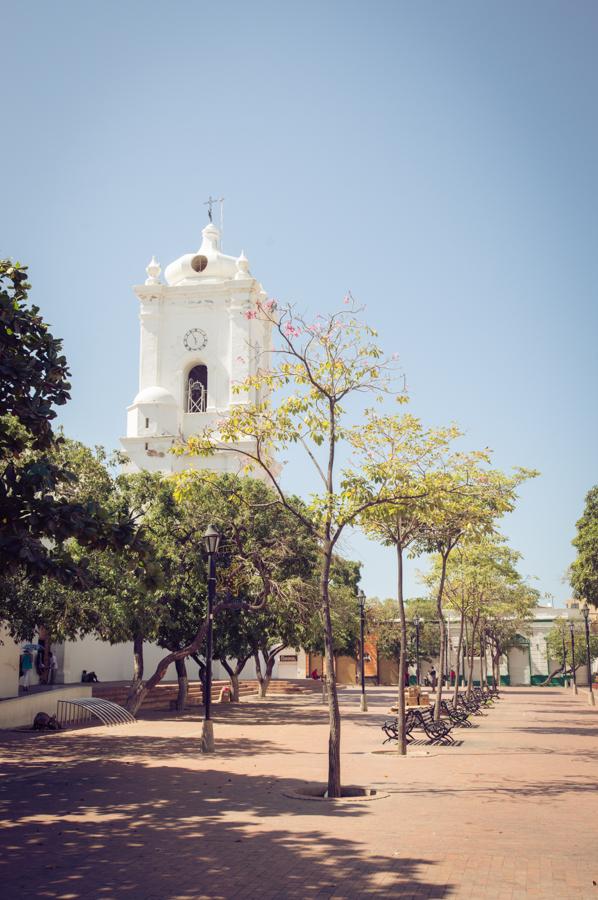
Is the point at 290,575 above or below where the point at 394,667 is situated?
above

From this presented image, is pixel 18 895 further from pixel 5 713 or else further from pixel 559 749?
pixel 5 713

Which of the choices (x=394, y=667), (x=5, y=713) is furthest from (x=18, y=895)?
(x=394, y=667)

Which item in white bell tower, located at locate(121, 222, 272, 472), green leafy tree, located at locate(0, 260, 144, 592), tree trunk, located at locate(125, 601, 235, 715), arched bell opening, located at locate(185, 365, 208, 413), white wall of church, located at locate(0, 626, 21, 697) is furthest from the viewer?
arched bell opening, located at locate(185, 365, 208, 413)

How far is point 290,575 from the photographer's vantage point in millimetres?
32625

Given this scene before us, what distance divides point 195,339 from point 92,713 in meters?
36.6

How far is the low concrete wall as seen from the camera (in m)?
23.8

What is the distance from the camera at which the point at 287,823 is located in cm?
1053

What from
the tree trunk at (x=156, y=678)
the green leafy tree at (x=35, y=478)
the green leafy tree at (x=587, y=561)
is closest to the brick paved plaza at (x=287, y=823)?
the green leafy tree at (x=35, y=478)

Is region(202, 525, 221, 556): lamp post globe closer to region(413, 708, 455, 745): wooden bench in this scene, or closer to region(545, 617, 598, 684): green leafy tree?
region(413, 708, 455, 745): wooden bench

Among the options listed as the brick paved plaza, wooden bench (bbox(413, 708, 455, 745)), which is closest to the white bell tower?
wooden bench (bbox(413, 708, 455, 745))

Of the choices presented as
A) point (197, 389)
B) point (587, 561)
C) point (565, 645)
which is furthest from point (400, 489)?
point (565, 645)

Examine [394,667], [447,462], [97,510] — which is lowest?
[394,667]

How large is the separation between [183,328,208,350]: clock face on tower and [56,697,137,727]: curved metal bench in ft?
111

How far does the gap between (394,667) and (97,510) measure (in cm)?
6664
